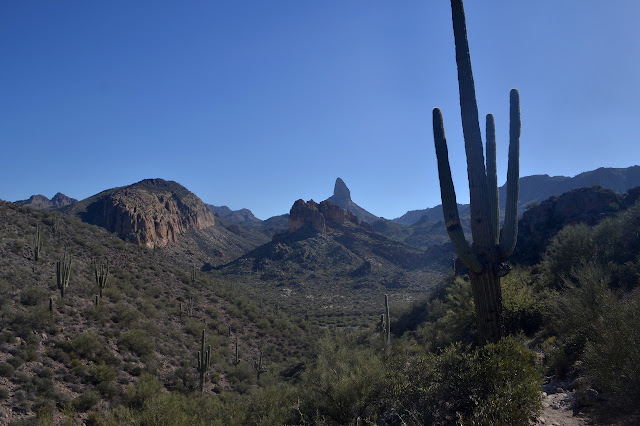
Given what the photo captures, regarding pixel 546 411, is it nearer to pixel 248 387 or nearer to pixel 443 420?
pixel 443 420

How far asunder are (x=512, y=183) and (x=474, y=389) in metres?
4.85

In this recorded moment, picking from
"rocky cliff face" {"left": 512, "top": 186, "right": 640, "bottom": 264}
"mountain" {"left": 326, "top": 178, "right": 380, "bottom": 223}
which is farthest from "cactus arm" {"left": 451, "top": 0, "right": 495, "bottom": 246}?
"mountain" {"left": 326, "top": 178, "right": 380, "bottom": 223}

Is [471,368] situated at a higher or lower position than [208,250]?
lower

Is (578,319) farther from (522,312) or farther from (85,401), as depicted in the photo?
(85,401)

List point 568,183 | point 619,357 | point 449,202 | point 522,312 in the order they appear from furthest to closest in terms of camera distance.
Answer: point 568,183 → point 522,312 → point 449,202 → point 619,357

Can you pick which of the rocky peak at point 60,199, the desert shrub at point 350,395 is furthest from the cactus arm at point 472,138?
the rocky peak at point 60,199

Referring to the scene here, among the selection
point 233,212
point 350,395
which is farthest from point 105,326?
point 233,212

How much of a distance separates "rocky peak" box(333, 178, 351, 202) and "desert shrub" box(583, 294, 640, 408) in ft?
511

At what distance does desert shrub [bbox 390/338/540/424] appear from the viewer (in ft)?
14.4

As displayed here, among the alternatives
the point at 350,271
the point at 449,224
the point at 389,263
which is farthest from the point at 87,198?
the point at 449,224

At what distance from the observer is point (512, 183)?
7.96 meters

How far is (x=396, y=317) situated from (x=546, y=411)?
23.7 m

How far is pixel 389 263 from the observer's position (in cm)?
6538

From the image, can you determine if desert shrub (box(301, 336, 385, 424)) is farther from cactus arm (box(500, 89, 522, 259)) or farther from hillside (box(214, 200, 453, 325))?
hillside (box(214, 200, 453, 325))
